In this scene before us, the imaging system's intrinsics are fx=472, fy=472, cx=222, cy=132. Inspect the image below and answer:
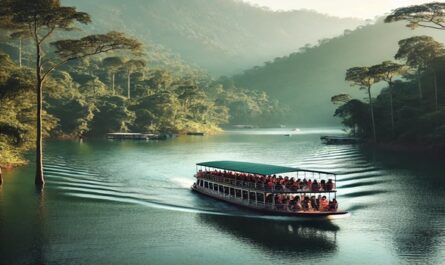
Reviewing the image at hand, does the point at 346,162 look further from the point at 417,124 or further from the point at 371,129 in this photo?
the point at 371,129

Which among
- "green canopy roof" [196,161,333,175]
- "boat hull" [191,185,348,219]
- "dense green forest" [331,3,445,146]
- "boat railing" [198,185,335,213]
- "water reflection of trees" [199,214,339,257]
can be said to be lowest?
"water reflection of trees" [199,214,339,257]

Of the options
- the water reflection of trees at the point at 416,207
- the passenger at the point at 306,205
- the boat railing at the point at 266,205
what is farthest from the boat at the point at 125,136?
the passenger at the point at 306,205

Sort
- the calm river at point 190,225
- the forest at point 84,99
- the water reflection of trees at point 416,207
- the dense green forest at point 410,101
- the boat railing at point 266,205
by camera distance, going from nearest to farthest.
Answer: the calm river at point 190,225 → the water reflection of trees at point 416,207 → the boat railing at point 266,205 → the forest at point 84,99 → the dense green forest at point 410,101

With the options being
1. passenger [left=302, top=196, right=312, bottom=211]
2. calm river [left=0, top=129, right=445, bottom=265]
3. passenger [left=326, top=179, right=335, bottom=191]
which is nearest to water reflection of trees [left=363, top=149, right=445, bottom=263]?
calm river [left=0, top=129, right=445, bottom=265]

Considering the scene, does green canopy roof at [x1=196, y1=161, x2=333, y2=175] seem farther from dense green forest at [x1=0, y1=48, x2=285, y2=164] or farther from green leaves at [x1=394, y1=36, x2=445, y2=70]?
dense green forest at [x1=0, y1=48, x2=285, y2=164]

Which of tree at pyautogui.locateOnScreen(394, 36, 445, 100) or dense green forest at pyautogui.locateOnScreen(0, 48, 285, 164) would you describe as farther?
dense green forest at pyautogui.locateOnScreen(0, 48, 285, 164)

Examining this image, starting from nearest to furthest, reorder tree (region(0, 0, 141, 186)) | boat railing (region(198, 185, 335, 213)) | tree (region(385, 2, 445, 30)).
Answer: boat railing (region(198, 185, 335, 213)) < tree (region(0, 0, 141, 186)) < tree (region(385, 2, 445, 30))

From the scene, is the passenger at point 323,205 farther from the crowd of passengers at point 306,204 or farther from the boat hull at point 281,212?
the boat hull at point 281,212

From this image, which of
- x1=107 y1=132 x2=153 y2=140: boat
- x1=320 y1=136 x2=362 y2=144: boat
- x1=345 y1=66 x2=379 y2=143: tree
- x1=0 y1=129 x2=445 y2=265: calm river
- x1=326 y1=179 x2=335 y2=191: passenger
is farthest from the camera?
x1=107 y1=132 x2=153 y2=140: boat
